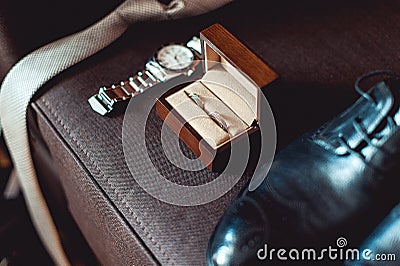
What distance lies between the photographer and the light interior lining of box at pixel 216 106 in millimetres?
692

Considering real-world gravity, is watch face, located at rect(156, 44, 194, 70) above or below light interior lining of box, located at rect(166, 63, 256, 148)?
above

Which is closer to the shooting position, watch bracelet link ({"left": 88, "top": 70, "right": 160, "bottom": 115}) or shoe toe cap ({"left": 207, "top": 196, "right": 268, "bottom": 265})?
shoe toe cap ({"left": 207, "top": 196, "right": 268, "bottom": 265})

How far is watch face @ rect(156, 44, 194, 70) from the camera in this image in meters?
0.79

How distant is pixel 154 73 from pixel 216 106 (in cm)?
12

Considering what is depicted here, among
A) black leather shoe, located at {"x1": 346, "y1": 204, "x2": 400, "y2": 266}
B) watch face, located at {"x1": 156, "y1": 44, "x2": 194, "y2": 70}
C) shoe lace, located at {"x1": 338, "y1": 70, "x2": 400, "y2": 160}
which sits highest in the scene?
watch face, located at {"x1": 156, "y1": 44, "x2": 194, "y2": 70}

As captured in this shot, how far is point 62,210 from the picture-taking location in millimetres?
994

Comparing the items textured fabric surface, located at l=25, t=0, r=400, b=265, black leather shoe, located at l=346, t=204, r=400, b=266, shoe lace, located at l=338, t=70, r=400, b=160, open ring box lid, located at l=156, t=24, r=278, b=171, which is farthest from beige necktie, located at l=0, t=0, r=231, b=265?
black leather shoe, located at l=346, t=204, r=400, b=266

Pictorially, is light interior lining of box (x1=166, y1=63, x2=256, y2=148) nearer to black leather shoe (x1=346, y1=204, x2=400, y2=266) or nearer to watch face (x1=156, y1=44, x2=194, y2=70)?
watch face (x1=156, y1=44, x2=194, y2=70)

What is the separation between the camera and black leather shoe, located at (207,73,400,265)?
63cm

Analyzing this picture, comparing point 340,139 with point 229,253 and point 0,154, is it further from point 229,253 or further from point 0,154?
point 0,154

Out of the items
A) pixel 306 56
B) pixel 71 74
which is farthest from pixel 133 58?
pixel 306 56

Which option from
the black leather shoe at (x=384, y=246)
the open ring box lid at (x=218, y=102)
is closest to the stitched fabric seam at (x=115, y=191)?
the open ring box lid at (x=218, y=102)

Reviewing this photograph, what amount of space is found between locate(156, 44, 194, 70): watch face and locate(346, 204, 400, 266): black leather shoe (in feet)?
1.05

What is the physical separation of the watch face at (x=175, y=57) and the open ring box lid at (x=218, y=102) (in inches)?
2.0
